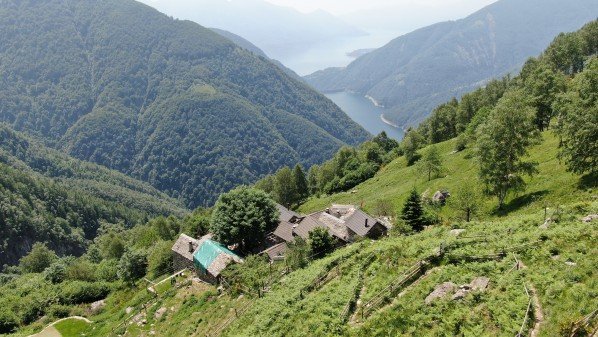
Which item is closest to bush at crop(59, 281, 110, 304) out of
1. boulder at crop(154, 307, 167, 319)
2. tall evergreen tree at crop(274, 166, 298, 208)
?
boulder at crop(154, 307, 167, 319)

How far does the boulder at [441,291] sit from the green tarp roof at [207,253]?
31.2 metres

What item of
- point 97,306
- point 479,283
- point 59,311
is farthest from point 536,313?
point 59,311

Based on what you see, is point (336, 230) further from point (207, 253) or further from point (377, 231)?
point (207, 253)

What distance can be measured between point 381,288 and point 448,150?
249 ft

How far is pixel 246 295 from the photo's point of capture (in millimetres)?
39406

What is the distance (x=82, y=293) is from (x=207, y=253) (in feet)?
85.8

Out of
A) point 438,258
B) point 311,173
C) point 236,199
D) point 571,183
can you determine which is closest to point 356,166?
point 311,173

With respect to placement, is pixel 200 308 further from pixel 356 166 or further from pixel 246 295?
pixel 356 166

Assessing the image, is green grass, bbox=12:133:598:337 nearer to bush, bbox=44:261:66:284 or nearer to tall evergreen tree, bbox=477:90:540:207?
tall evergreen tree, bbox=477:90:540:207

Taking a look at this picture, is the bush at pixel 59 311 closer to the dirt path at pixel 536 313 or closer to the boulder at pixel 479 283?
the boulder at pixel 479 283

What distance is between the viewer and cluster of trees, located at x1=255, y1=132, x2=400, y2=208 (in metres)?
108

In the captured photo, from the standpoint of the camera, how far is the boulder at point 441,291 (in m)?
22.8

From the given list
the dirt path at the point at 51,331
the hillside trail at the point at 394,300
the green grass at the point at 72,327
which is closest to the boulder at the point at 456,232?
the hillside trail at the point at 394,300

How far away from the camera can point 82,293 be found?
63.9 metres
